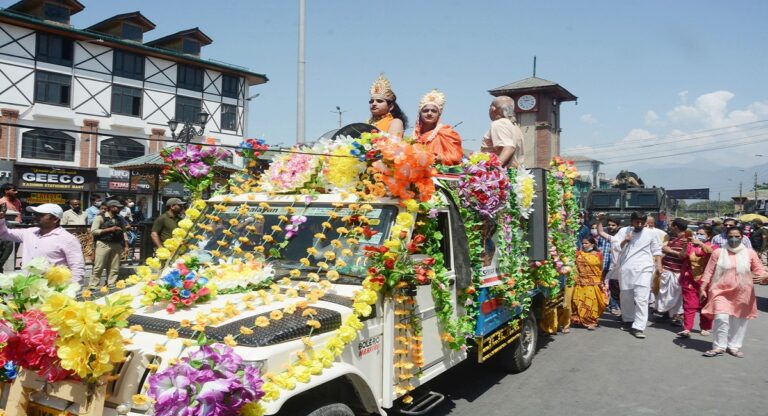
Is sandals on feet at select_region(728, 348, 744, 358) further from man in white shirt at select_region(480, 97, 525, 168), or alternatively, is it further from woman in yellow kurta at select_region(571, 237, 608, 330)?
man in white shirt at select_region(480, 97, 525, 168)

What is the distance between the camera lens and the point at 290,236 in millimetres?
4398

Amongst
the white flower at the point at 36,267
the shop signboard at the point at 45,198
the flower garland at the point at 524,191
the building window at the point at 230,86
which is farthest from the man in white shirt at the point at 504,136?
the building window at the point at 230,86

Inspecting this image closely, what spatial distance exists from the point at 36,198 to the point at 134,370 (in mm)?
→ 27818

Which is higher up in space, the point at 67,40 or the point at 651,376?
the point at 67,40

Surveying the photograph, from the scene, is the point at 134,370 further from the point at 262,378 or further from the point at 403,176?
the point at 403,176

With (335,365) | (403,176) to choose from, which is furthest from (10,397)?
(403,176)

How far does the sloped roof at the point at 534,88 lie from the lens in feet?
99.5

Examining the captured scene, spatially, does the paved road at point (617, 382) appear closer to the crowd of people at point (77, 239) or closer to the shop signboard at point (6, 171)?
the crowd of people at point (77, 239)

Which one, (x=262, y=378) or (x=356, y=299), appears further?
(x=356, y=299)

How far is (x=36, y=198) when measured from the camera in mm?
26406

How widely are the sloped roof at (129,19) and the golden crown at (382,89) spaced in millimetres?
27100

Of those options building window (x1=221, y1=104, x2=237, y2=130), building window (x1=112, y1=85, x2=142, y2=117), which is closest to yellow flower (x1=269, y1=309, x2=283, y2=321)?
building window (x1=112, y1=85, x2=142, y2=117)

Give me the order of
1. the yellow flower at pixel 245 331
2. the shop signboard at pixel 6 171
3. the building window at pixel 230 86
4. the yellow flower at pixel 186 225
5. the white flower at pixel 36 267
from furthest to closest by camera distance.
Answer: the building window at pixel 230 86
the shop signboard at pixel 6 171
the yellow flower at pixel 186 225
the white flower at pixel 36 267
the yellow flower at pixel 245 331

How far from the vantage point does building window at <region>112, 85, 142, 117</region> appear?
2884 cm
